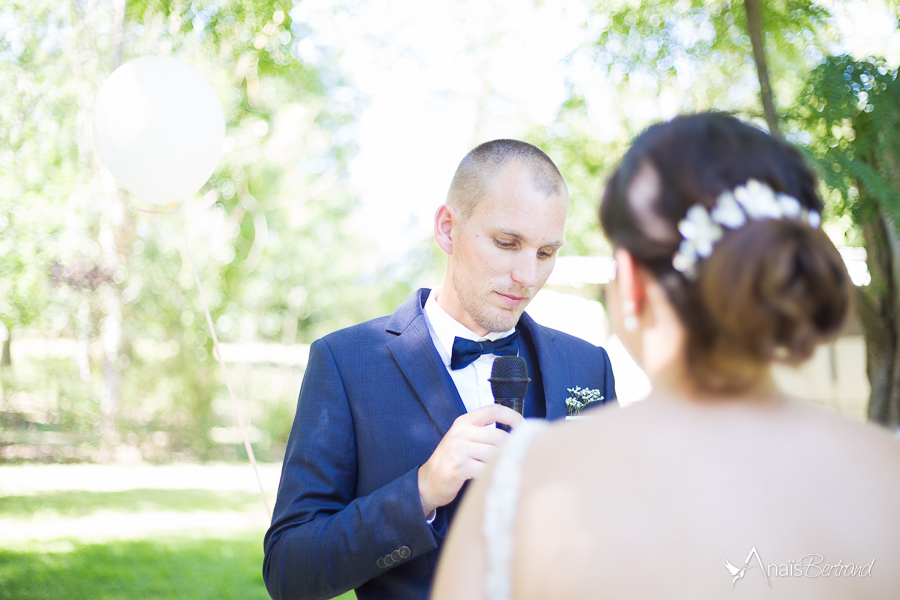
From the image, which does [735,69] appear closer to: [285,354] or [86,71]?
[86,71]

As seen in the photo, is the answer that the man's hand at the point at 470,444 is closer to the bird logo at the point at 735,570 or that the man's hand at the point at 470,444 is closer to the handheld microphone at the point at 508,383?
the handheld microphone at the point at 508,383

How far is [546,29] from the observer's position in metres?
10.8

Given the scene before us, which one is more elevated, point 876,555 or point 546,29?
point 546,29

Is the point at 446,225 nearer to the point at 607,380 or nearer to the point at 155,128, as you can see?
the point at 607,380

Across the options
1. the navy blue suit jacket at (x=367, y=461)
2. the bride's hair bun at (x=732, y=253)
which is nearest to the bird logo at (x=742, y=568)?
the bride's hair bun at (x=732, y=253)

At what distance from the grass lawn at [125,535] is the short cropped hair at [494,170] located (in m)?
4.95

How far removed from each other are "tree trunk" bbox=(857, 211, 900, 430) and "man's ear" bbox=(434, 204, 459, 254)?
370 cm

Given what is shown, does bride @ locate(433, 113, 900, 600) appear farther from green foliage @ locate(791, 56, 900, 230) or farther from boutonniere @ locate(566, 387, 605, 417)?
green foliage @ locate(791, 56, 900, 230)

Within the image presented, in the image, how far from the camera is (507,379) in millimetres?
2121

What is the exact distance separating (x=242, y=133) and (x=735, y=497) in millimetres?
13819

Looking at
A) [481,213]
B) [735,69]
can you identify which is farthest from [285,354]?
[481,213]

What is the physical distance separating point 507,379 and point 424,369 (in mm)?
456

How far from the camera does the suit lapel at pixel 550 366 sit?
258 cm

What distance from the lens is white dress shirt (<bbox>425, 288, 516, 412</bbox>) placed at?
2.69 meters
